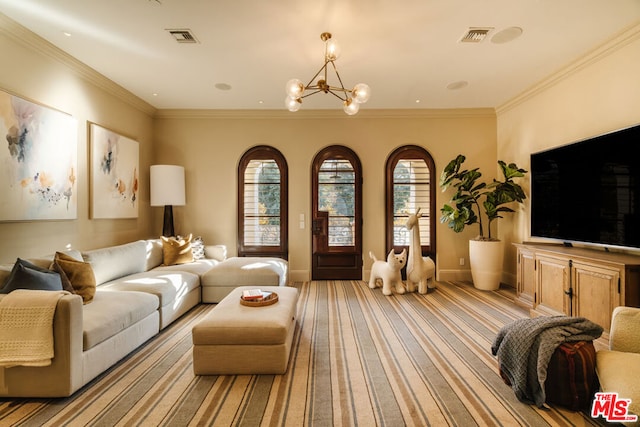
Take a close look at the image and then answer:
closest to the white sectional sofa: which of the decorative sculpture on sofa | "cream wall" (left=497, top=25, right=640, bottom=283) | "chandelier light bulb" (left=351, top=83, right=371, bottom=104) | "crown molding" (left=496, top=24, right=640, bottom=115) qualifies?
the decorative sculpture on sofa

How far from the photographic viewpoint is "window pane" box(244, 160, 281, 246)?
16.9 feet

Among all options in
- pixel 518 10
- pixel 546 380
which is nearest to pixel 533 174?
pixel 518 10

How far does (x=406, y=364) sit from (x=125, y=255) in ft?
11.0

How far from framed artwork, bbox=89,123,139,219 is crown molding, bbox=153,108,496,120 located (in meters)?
1.01

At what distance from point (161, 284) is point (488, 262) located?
443 centimetres

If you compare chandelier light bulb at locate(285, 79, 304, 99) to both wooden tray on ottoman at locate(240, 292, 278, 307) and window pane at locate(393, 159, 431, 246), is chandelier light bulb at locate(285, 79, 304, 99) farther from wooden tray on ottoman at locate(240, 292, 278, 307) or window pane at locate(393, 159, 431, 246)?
window pane at locate(393, 159, 431, 246)

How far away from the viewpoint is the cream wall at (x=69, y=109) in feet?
8.99

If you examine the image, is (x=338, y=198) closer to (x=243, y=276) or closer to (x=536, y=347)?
(x=243, y=276)

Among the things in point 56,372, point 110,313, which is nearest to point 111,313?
point 110,313

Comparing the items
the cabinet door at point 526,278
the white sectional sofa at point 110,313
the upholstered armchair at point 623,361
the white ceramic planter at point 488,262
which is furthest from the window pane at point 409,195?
the upholstered armchair at point 623,361

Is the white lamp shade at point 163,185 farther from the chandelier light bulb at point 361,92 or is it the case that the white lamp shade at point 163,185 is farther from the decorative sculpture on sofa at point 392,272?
the decorative sculpture on sofa at point 392,272

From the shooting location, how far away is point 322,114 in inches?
200

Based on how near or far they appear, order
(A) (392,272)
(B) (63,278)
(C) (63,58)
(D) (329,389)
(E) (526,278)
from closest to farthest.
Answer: (D) (329,389) < (B) (63,278) < (C) (63,58) < (E) (526,278) < (A) (392,272)

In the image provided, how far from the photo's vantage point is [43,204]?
3012 millimetres
